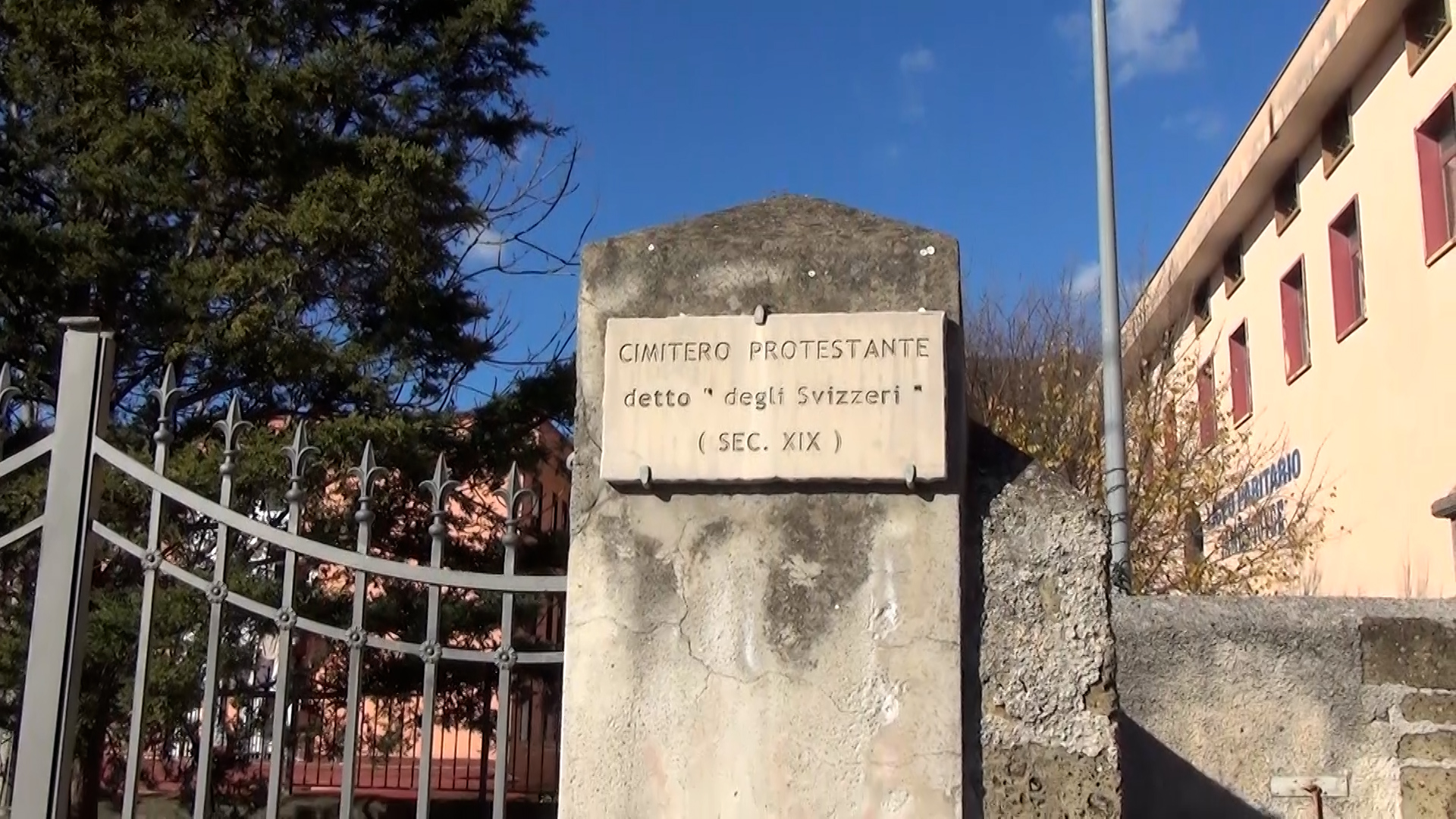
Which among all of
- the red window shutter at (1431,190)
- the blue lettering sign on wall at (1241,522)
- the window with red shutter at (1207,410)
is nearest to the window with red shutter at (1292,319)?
the window with red shutter at (1207,410)

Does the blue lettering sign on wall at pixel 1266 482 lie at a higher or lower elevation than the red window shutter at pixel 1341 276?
lower

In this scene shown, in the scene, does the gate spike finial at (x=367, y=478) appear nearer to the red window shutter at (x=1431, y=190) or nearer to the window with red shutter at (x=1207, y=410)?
the window with red shutter at (x=1207, y=410)

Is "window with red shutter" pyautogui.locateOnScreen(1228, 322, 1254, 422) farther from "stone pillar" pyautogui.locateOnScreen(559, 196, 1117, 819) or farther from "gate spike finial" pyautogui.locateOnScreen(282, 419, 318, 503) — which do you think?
"gate spike finial" pyautogui.locateOnScreen(282, 419, 318, 503)

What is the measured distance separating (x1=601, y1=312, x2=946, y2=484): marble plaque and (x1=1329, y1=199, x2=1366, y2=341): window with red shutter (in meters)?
11.4

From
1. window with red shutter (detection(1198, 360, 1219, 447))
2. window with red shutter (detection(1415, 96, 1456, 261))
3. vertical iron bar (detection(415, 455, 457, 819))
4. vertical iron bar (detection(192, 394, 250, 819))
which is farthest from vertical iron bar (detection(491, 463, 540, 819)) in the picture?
window with red shutter (detection(1415, 96, 1456, 261))

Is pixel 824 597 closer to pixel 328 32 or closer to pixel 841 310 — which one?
pixel 841 310

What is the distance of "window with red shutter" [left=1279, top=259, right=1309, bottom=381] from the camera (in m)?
14.4

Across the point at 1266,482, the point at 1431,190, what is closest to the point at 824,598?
the point at 1431,190

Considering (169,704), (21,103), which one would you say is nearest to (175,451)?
(169,704)

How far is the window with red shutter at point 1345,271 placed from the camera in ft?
42.2

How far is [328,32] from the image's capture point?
962 centimetres

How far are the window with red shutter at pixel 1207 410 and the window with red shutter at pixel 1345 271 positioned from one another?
53.9 inches

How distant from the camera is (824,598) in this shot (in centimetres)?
279

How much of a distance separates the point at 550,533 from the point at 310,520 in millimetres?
1359
